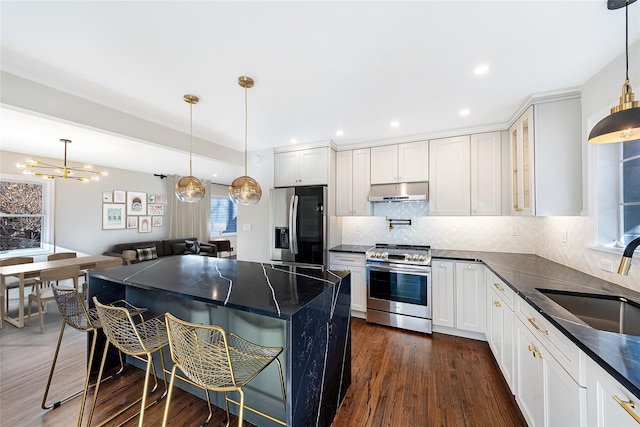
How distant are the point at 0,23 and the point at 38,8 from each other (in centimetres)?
34

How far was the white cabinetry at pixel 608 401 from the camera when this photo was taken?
0.75 meters

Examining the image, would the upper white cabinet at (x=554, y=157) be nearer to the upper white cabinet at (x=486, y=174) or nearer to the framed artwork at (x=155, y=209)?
the upper white cabinet at (x=486, y=174)

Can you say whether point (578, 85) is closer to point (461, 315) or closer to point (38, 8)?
point (461, 315)

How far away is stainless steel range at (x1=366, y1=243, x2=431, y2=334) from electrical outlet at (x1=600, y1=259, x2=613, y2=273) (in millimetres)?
1351

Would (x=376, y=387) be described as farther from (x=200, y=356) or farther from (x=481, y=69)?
(x=481, y=69)

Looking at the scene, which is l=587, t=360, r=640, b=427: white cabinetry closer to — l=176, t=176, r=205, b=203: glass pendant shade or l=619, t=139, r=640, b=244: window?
l=619, t=139, r=640, b=244: window

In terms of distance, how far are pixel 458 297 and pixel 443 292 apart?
16 centimetres

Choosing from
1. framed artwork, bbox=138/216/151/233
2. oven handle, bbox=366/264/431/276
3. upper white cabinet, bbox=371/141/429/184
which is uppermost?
upper white cabinet, bbox=371/141/429/184

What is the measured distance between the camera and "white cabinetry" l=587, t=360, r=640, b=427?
2.47ft

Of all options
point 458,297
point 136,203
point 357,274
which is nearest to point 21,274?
point 136,203

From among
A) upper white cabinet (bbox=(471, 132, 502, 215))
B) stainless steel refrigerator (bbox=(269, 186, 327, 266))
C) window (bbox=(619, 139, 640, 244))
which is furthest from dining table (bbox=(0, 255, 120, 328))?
window (bbox=(619, 139, 640, 244))

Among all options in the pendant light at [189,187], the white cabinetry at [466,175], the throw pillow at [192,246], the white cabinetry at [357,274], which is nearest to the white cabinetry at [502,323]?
the white cabinetry at [466,175]

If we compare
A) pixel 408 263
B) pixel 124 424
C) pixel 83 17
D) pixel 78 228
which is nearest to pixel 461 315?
pixel 408 263

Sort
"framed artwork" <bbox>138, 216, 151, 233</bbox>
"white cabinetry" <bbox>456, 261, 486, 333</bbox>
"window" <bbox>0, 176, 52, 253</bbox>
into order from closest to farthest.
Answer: "white cabinetry" <bbox>456, 261, 486, 333</bbox> → "window" <bbox>0, 176, 52, 253</bbox> → "framed artwork" <bbox>138, 216, 151, 233</bbox>
